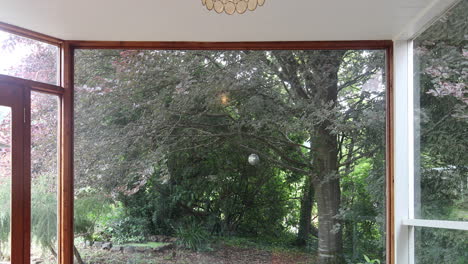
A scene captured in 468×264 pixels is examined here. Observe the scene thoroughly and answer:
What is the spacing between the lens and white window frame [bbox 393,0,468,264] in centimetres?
349

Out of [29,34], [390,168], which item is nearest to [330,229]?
[390,168]

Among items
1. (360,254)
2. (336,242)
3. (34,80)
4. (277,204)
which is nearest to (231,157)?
(277,204)

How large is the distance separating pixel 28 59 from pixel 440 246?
11.9ft

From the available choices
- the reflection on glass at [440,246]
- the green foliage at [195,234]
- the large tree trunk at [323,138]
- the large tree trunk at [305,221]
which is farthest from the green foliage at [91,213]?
the reflection on glass at [440,246]

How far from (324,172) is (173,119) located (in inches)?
61.0

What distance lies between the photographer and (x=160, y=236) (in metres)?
3.83

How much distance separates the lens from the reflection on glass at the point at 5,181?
309 cm

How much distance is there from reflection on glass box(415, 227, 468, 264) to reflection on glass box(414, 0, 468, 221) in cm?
11

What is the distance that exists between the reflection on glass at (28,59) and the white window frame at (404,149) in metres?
3.17

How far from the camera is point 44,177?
3.51 metres

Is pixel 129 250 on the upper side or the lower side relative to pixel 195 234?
lower

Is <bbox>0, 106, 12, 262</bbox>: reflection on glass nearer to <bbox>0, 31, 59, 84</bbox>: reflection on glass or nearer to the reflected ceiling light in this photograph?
<bbox>0, 31, 59, 84</bbox>: reflection on glass

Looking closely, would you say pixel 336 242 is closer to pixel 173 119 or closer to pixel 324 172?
pixel 324 172

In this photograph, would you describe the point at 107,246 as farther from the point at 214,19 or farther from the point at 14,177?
the point at 214,19
